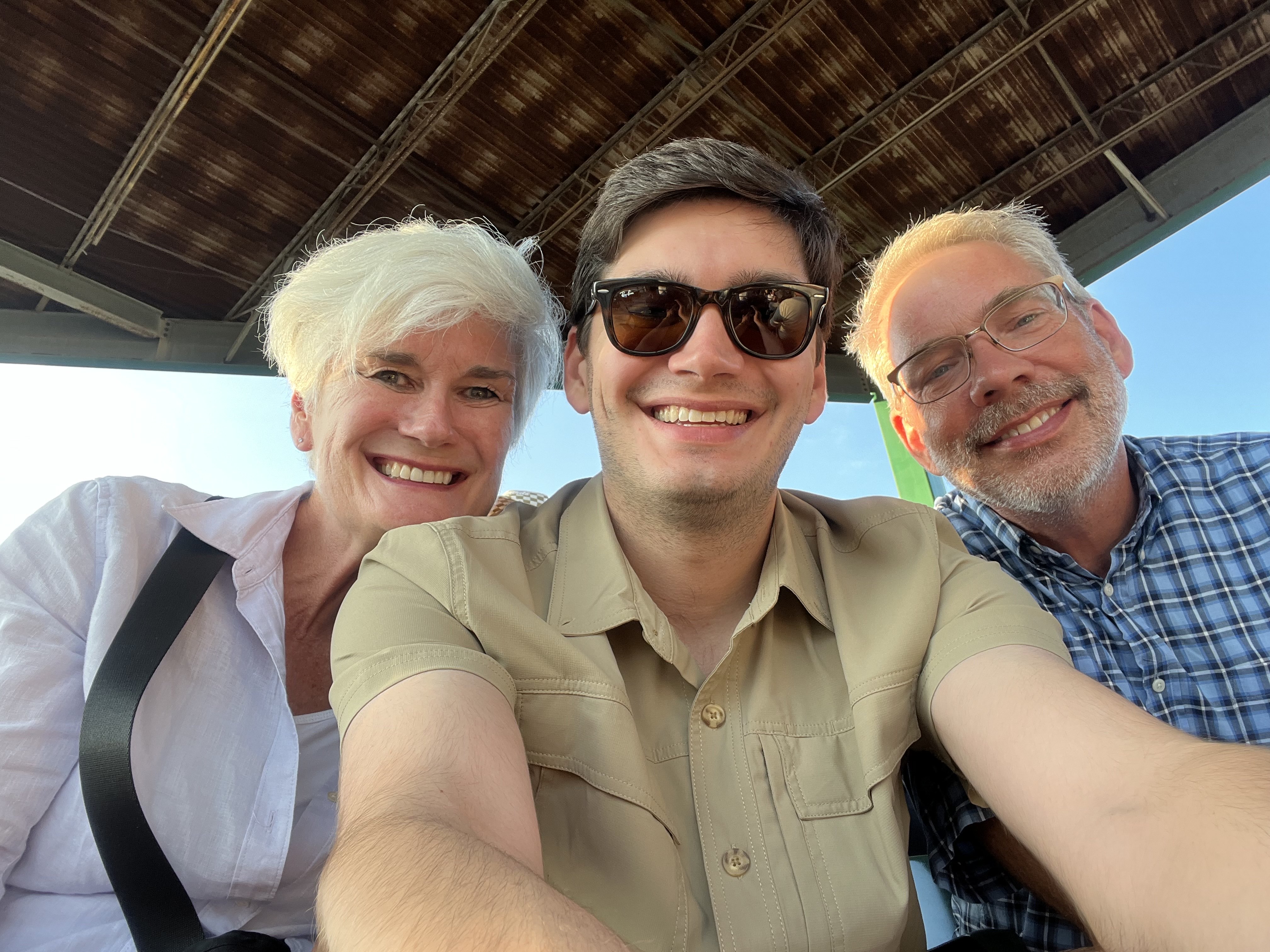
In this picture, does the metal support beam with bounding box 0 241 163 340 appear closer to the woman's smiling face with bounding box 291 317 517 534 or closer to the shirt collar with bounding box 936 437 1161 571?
the woman's smiling face with bounding box 291 317 517 534

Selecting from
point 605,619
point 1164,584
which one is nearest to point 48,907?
point 605,619

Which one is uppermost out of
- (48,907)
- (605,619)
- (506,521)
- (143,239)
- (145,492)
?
(143,239)

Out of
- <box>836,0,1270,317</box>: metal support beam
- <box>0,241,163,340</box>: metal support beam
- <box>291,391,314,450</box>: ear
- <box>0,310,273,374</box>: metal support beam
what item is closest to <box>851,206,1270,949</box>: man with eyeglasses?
<box>291,391,314,450</box>: ear

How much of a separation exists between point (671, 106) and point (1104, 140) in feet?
14.3

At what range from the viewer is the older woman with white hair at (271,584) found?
1.31 meters

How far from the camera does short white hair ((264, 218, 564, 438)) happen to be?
1.79 meters

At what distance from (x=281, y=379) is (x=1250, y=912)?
235cm

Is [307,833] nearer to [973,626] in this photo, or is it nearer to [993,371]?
[973,626]

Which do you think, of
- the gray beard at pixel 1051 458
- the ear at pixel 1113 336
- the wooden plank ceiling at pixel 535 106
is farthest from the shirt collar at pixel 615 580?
the wooden plank ceiling at pixel 535 106

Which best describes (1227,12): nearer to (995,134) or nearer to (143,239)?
(995,134)

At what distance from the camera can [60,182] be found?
7512 mm

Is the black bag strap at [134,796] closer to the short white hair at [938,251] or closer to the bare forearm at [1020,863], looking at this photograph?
the bare forearm at [1020,863]

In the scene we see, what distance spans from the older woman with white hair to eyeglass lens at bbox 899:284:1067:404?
1116mm

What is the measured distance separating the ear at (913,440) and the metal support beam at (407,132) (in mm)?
5420
